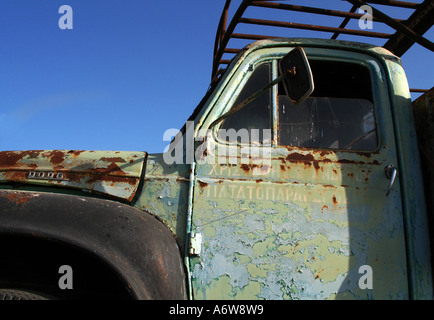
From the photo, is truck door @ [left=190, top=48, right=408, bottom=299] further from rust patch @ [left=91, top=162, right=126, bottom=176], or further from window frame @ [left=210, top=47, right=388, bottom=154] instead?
rust patch @ [left=91, top=162, right=126, bottom=176]

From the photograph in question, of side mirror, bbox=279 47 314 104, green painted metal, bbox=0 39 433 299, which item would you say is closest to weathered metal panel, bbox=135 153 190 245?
green painted metal, bbox=0 39 433 299

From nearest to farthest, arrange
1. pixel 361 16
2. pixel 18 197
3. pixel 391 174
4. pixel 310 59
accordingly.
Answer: pixel 18 197 < pixel 391 174 < pixel 310 59 < pixel 361 16

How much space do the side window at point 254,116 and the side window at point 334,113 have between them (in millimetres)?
84

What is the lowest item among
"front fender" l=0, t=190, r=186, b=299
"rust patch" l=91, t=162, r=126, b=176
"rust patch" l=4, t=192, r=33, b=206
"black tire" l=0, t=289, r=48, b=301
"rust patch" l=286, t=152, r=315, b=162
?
"black tire" l=0, t=289, r=48, b=301

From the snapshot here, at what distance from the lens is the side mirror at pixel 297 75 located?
1.59 metres

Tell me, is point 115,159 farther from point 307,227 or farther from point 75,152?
point 307,227

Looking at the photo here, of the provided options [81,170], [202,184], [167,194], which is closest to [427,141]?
[202,184]

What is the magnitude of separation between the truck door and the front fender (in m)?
0.18

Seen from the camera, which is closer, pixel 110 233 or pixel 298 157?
pixel 110 233

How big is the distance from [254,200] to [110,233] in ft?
2.32

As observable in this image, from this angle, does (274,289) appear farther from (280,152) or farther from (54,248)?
(54,248)

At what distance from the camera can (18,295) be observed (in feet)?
5.03

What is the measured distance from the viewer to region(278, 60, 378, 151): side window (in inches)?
80.7

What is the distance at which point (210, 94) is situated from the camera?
6.88 feet
